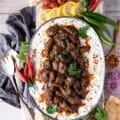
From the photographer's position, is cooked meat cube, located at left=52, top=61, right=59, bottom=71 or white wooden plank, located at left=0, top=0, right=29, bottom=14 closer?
cooked meat cube, located at left=52, top=61, right=59, bottom=71

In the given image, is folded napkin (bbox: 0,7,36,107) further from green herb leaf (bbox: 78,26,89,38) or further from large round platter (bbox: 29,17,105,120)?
green herb leaf (bbox: 78,26,89,38)

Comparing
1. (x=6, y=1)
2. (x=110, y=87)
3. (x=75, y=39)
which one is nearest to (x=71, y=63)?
(x=75, y=39)

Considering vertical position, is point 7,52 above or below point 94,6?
below

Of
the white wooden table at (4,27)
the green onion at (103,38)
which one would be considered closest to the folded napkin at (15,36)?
the white wooden table at (4,27)

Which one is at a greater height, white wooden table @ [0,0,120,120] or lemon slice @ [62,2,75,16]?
lemon slice @ [62,2,75,16]

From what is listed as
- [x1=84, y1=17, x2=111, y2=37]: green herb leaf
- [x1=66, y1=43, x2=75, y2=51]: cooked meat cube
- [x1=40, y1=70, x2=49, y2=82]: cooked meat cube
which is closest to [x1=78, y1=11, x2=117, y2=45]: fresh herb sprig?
[x1=84, y1=17, x2=111, y2=37]: green herb leaf

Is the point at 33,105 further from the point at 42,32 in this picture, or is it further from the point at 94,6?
the point at 94,6
